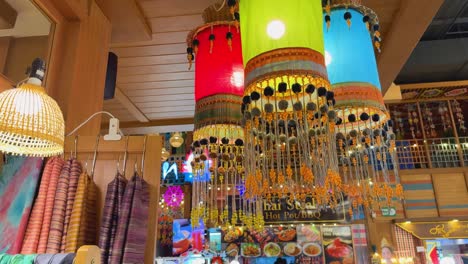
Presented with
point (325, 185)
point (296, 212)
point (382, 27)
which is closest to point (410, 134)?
point (296, 212)

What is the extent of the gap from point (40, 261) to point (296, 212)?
20.9ft

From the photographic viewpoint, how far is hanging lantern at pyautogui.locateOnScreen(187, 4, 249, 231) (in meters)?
1.56

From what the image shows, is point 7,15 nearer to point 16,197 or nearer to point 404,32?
point 16,197

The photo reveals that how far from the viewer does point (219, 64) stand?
5.22 feet

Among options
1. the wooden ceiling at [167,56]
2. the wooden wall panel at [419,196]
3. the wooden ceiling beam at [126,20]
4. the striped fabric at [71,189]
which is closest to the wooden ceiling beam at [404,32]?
the wooden ceiling at [167,56]

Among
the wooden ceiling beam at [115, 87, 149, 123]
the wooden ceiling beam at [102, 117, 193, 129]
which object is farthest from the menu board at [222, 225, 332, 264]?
the wooden ceiling beam at [115, 87, 149, 123]

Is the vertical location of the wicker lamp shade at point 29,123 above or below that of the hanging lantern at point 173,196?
below

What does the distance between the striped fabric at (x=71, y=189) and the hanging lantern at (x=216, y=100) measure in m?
0.55

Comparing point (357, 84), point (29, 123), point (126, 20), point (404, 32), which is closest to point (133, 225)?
point (29, 123)

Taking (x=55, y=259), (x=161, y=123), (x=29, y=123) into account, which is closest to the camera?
(x=55, y=259)

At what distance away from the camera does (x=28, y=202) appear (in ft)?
→ 3.65

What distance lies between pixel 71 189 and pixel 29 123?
0.26m

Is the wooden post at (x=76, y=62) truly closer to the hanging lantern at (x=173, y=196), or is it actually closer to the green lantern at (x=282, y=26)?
the green lantern at (x=282, y=26)

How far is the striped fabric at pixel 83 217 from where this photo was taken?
103cm
